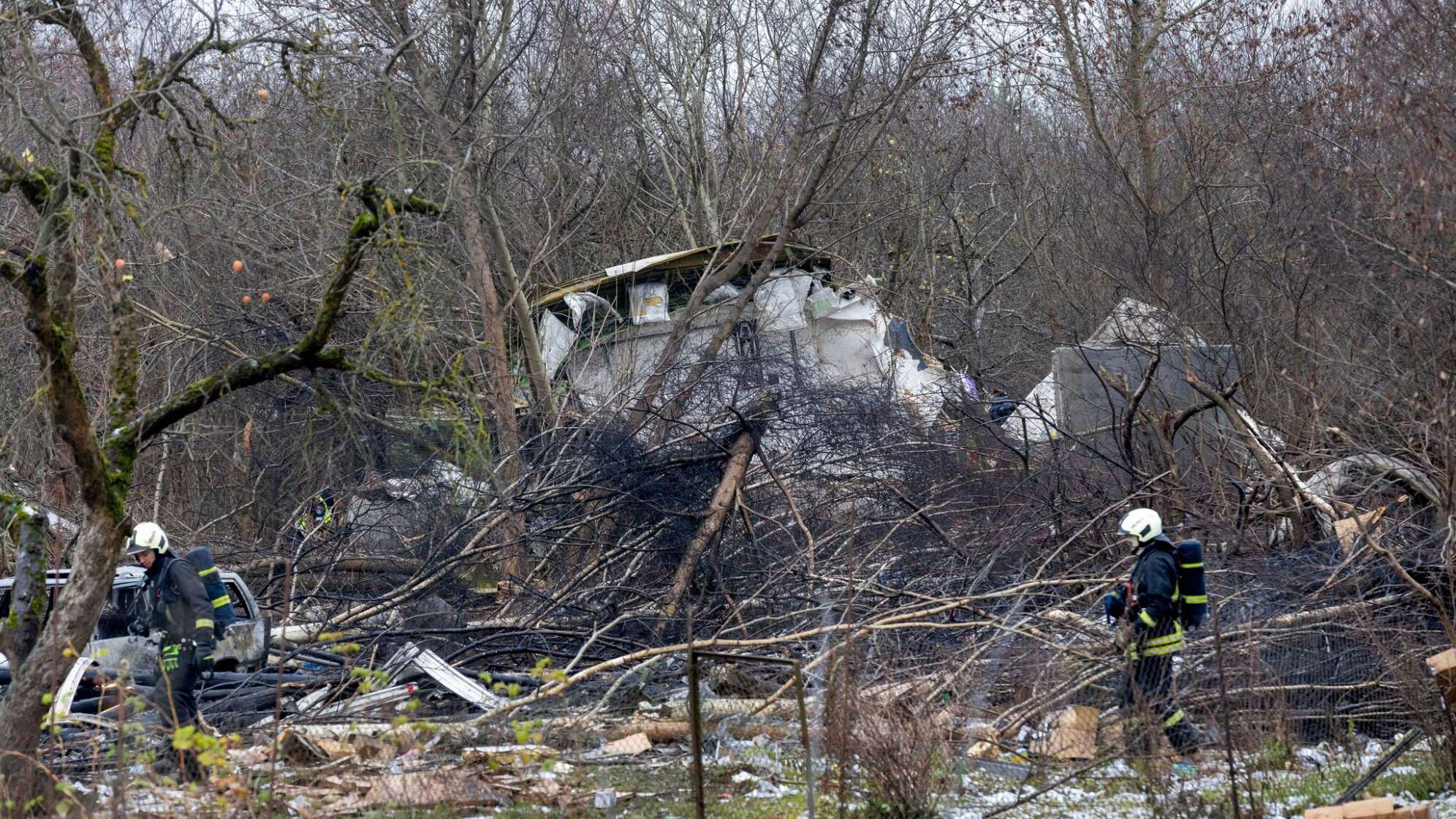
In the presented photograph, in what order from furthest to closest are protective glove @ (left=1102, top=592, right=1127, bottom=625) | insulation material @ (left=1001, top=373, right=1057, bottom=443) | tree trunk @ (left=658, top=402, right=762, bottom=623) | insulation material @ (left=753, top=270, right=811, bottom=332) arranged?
insulation material @ (left=753, top=270, right=811, bottom=332) → insulation material @ (left=1001, top=373, right=1057, bottom=443) → tree trunk @ (left=658, top=402, right=762, bottom=623) → protective glove @ (left=1102, top=592, right=1127, bottom=625)

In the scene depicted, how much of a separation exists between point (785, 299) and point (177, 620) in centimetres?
925

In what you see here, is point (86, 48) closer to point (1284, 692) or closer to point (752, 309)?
point (1284, 692)

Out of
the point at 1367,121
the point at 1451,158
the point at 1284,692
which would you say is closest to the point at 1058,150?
the point at 1367,121

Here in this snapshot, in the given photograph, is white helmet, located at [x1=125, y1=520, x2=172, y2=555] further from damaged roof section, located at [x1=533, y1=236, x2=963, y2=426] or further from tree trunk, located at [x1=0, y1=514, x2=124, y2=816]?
damaged roof section, located at [x1=533, y1=236, x2=963, y2=426]

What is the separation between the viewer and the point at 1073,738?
6988 millimetres

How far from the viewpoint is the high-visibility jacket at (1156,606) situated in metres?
7.23

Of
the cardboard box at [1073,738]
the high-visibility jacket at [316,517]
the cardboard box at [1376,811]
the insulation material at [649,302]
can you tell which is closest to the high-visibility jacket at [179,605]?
the high-visibility jacket at [316,517]

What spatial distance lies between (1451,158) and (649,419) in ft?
22.2

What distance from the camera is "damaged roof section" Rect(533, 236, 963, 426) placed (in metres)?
14.0

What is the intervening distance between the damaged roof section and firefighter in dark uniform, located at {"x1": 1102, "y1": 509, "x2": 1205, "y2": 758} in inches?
224

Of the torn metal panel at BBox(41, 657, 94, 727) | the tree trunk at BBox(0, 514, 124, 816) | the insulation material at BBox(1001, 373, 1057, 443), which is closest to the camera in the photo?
the tree trunk at BBox(0, 514, 124, 816)

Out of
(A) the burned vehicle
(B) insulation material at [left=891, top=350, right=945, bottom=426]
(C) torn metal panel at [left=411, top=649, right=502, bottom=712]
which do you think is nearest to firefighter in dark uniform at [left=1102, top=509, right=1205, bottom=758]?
(C) torn metal panel at [left=411, top=649, right=502, bottom=712]

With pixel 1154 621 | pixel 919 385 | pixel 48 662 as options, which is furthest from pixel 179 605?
pixel 919 385

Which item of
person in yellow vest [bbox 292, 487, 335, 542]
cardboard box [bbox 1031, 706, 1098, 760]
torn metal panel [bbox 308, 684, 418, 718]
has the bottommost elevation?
cardboard box [bbox 1031, 706, 1098, 760]
